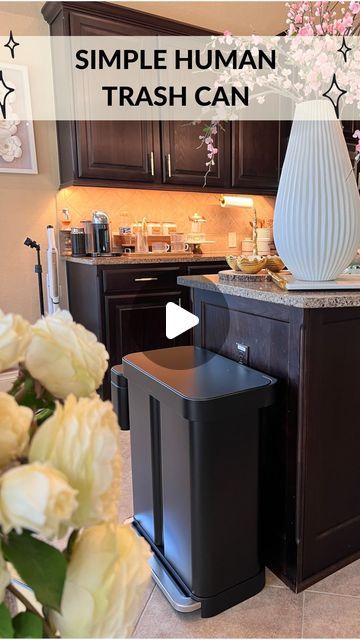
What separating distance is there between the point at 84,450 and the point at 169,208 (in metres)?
3.62

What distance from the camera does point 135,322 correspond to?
3047 mm

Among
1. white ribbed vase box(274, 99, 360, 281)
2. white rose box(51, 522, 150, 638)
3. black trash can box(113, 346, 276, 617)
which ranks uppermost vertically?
white ribbed vase box(274, 99, 360, 281)

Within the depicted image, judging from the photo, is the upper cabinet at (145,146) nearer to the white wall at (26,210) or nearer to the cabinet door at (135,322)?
the white wall at (26,210)

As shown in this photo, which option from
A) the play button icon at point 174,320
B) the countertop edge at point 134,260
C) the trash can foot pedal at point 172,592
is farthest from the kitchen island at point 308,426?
the countertop edge at point 134,260

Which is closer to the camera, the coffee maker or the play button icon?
the play button icon

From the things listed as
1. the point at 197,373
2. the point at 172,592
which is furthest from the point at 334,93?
the point at 172,592

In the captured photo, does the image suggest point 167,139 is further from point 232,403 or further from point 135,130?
point 232,403

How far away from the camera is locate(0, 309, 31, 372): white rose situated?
0.96 ft

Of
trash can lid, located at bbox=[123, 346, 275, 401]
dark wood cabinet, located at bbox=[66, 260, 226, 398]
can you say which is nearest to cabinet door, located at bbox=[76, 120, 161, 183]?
dark wood cabinet, located at bbox=[66, 260, 226, 398]

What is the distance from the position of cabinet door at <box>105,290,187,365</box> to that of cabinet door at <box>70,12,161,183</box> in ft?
2.82

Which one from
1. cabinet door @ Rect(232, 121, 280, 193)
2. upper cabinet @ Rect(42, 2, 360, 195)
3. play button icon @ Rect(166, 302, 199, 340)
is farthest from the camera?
cabinet door @ Rect(232, 121, 280, 193)

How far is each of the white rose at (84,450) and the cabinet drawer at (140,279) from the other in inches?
105

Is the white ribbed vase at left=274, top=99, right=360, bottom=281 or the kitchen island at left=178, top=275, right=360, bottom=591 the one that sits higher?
the white ribbed vase at left=274, top=99, right=360, bottom=281

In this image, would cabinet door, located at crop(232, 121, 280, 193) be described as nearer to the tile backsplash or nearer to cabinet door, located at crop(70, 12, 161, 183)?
the tile backsplash
